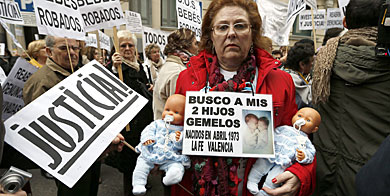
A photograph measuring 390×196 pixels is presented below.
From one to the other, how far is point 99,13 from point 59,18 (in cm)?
46

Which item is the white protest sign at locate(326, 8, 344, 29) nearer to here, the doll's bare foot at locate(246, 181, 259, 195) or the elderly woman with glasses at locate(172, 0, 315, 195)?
the elderly woman with glasses at locate(172, 0, 315, 195)

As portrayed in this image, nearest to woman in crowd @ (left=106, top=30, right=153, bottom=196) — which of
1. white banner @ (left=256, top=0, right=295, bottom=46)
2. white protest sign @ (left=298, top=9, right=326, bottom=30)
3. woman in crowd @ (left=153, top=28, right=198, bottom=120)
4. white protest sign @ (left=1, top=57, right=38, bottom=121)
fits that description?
woman in crowd @ (left=153, top=28, right=198, bottom=120)

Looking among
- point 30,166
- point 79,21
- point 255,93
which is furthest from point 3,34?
point 255,93

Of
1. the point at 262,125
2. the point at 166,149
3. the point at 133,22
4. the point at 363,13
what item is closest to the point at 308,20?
the point at 133,22

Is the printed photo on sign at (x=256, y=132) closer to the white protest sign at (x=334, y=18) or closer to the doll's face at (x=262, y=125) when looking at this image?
the doll's face at (x=262, y=125)

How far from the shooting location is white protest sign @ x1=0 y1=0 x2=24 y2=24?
14.3ft

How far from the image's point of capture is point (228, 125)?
1.51 metres

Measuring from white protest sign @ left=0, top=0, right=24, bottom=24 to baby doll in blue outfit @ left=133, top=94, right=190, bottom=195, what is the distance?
14.7 feet

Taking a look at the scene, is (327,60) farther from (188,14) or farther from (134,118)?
(188,14)

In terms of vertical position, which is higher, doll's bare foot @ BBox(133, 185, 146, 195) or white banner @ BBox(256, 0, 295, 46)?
white banner @ BBox(256, 0, 295, 46)

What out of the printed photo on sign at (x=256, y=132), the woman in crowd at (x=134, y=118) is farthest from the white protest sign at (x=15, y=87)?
the printed photo on sign at (x=256, y=132)

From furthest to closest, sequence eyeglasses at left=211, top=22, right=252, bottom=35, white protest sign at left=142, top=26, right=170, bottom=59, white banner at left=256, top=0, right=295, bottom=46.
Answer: white banner at left=256, top=0, right=295, bottom=46 < white protest sign at left=142, top=26, right=170, bottom=59 < eyeglasses at left=211, top=22, right=252, bottom=35

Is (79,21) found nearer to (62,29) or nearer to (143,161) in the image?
(62,29)

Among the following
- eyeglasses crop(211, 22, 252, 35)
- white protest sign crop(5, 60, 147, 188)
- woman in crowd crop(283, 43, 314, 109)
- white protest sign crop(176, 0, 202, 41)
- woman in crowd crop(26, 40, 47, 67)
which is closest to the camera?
white protest sign crop(5, 60, 147, 188)
